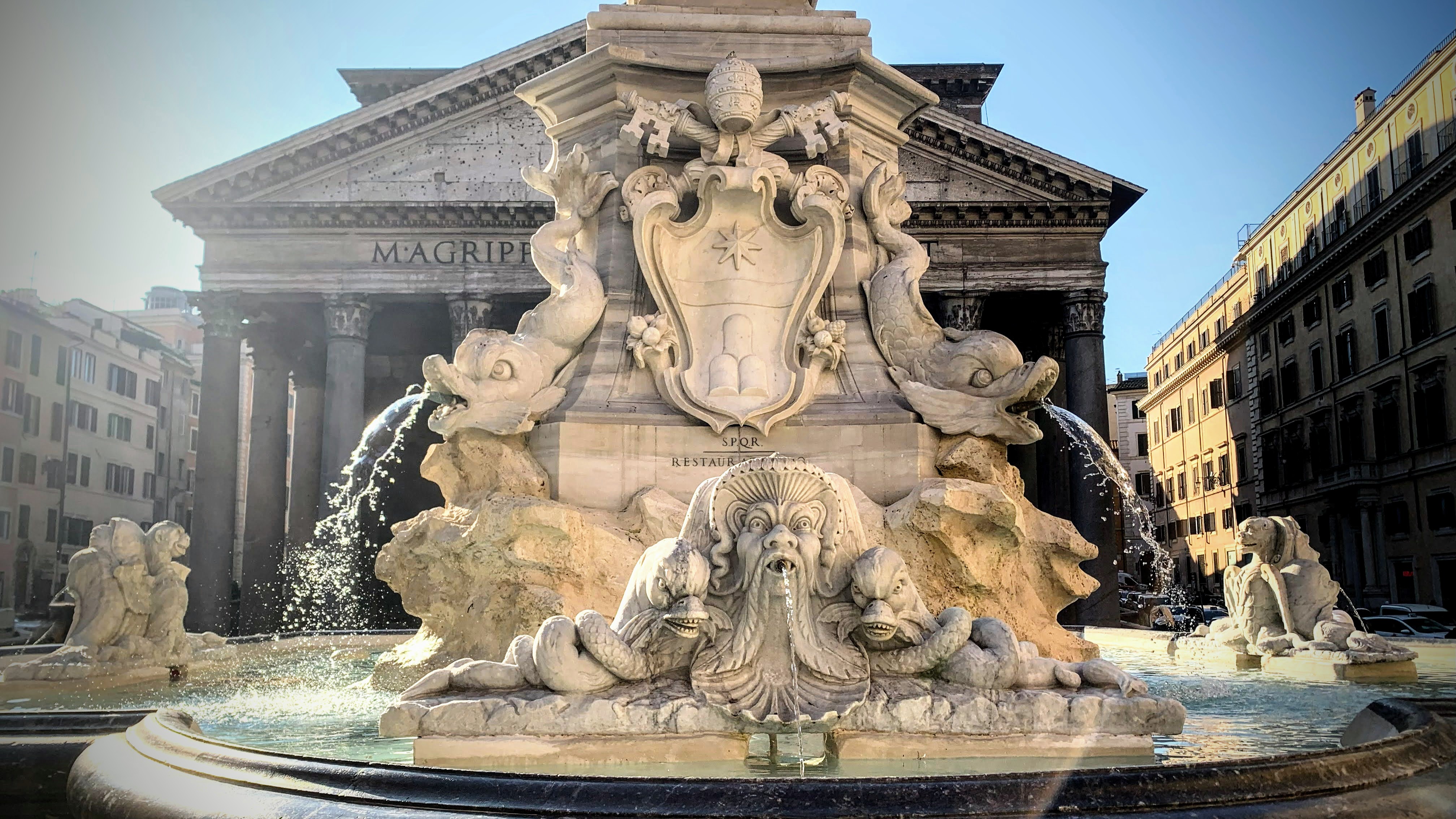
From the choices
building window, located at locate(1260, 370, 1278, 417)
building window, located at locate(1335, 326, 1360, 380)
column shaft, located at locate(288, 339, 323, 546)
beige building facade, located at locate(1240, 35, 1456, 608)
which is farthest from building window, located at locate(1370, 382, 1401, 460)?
column shaft, located at locate(288, 339, 323, 546)

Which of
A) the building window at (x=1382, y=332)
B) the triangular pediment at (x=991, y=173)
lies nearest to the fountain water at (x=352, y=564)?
the triangular pediment at (x=991, y=173)

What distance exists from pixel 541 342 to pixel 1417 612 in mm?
28964

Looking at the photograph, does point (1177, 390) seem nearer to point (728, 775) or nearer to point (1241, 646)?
point (1241, 646)

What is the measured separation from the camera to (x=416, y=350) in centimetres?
4097

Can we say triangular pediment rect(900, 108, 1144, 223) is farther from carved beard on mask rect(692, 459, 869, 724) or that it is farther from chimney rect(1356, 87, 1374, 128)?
carved beard on mask rect(692, 459, 869, 724)

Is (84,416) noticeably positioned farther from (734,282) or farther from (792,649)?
(792,649)

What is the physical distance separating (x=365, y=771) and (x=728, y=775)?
110 cm

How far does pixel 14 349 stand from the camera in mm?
41031

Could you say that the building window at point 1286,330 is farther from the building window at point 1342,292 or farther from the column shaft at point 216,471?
the column shaft at point 216,471

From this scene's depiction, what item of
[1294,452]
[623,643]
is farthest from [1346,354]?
[623,643]

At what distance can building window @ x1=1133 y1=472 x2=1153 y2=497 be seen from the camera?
238ft

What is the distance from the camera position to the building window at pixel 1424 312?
3797 cm

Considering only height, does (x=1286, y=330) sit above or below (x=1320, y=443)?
above

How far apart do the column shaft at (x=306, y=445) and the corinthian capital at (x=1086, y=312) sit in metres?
20.9
